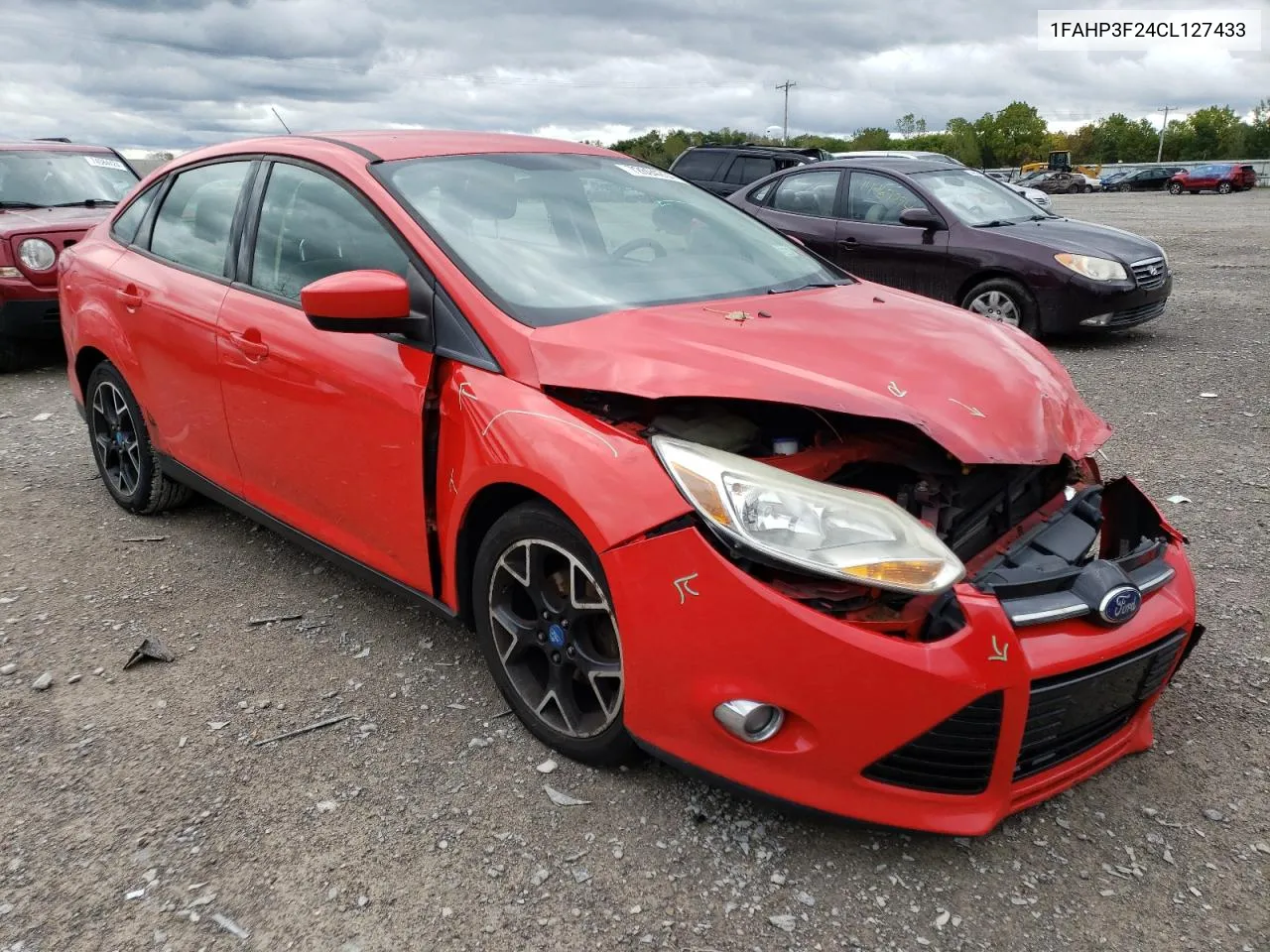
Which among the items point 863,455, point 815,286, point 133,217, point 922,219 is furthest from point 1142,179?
point 863,455

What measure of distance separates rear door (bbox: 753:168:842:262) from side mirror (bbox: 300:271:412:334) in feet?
21.4

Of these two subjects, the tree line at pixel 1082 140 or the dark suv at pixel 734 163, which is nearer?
the dark suv at pixel 734 163

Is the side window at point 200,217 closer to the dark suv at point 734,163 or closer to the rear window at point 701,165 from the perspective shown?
the dark suv at point 734,163

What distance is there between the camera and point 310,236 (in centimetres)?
319

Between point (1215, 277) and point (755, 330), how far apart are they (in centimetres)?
1173

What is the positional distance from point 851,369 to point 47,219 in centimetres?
759

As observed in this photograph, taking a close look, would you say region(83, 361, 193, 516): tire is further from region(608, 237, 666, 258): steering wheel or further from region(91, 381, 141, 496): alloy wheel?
Answer: region(608, 237, 666, 258): steering wheel

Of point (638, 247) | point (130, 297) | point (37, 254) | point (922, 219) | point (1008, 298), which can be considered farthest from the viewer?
point (922, 219)

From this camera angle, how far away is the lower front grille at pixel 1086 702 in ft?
6.73

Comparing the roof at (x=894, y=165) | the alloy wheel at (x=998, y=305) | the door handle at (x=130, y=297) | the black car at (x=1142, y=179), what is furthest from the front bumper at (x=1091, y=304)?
the black car at (x=1142, y=179)

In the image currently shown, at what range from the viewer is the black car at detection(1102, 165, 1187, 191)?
51.8 m

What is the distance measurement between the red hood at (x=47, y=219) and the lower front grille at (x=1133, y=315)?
7496 mm

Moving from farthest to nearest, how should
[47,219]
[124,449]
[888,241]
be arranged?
[888,241]
[47,219]
[124,449]

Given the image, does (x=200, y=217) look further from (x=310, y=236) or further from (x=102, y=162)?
(x=102, y=162)
